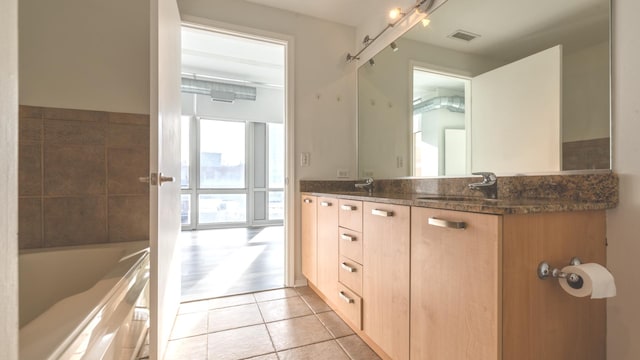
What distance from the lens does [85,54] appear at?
5.81 ft

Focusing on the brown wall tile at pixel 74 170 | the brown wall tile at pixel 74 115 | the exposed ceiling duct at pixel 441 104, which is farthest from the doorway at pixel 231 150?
the exposed ceiling duct at pixel 441 104

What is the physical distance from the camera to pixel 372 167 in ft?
8.20

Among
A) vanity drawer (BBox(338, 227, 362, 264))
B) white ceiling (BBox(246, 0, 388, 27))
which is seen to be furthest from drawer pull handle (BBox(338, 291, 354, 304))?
white ceiling (BBox(246, 0, 388, 27))

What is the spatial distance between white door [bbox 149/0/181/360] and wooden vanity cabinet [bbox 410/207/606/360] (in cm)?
122

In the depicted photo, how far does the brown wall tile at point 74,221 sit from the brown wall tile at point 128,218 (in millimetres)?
46

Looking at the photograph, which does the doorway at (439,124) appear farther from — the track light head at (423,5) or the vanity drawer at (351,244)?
the vanity drawer at (351,244)

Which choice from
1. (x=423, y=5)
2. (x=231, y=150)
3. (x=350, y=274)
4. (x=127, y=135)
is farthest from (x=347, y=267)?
(x=231, y=150)

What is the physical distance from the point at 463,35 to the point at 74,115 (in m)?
2.57

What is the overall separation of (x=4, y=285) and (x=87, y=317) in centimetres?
70

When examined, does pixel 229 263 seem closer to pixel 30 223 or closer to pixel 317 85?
pixel 30 223

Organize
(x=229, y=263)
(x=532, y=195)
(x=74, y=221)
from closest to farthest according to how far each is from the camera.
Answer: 1. (x=532, y=195)
2. (x=74, y=221)
3. (x=229, y=263)

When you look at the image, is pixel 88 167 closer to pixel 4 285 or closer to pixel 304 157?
pixel 304 157

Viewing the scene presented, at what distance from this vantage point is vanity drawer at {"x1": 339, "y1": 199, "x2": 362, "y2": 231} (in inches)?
61.1

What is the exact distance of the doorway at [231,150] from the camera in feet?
12.3
